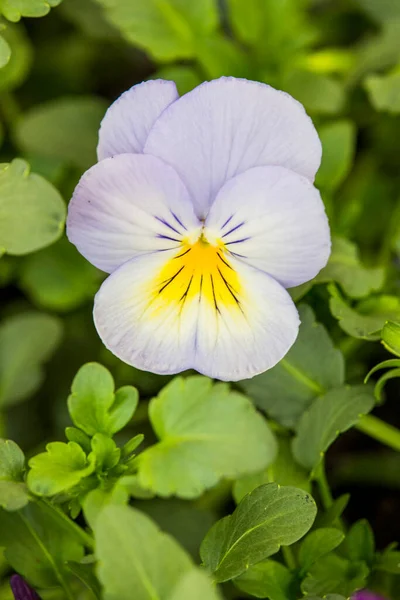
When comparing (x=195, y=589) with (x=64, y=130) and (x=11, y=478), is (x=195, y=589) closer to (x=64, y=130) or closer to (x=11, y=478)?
(x=11, y=478)

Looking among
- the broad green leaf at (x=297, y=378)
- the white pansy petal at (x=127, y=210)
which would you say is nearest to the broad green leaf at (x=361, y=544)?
the broad green leaf at (x=297, y=378)

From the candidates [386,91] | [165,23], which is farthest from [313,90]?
[165,23]

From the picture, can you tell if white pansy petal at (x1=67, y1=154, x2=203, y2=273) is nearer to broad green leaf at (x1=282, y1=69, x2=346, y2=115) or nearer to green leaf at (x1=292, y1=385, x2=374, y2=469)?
green leaf at (x1=292, y1=385, x2=374, y2=469)

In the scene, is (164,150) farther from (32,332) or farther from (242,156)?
(32,332)

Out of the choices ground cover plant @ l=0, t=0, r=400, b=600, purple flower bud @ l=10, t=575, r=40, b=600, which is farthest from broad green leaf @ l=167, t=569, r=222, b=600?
purple flower bud @ l=10, t=575, r=40, b=600

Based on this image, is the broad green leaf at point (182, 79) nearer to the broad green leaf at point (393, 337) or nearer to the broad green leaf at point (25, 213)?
the broad green leaf at point (25, 213)

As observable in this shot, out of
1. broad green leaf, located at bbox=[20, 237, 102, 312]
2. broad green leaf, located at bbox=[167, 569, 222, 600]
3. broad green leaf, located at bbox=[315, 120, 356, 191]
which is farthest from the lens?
broad green leaf, located at bbox=[20, 237, 102, 312]

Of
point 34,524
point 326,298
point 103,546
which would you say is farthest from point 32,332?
point 103,546
